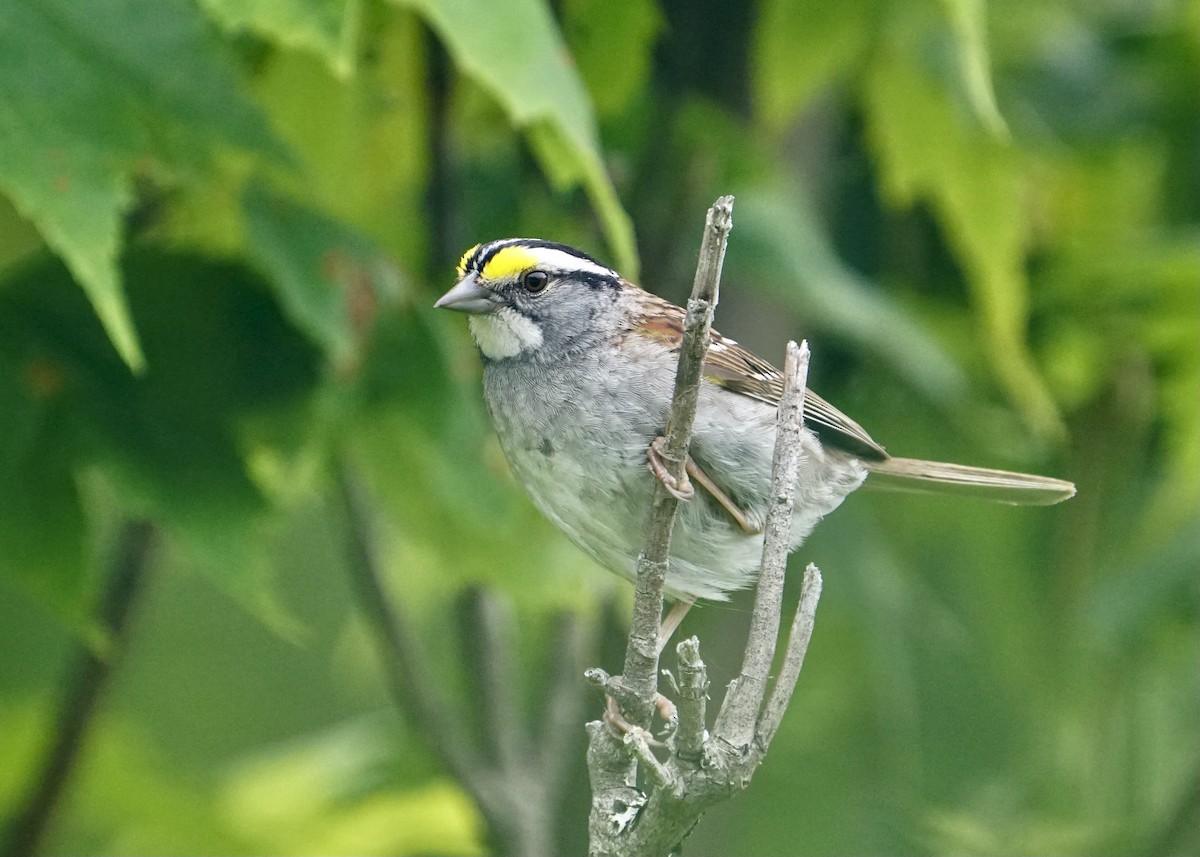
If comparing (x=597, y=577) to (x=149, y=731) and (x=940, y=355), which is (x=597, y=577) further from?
(x=149, y=731)

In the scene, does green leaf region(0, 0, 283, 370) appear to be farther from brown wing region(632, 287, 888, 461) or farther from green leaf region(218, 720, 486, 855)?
green leaf region(218, 720, 486, 855)

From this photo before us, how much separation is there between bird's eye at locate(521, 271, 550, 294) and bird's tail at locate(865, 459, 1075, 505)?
58cm

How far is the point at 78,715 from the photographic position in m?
3.20

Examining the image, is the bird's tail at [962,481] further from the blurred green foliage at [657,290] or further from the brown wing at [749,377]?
the blurred green foliage at [657,290]

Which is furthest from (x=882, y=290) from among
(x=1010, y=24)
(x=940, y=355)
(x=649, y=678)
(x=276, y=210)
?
(x=649, y=678)

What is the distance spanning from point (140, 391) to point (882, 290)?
2.06 m

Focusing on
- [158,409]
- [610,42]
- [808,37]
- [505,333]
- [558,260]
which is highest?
[808,37]

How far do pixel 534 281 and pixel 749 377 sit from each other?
35 cm

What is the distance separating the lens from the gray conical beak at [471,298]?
2.02m

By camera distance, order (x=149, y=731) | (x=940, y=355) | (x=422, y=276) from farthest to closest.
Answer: (x=149, y=731) → (x=940, y=355) → (x=422, y=276)

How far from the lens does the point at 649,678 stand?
1.47 m

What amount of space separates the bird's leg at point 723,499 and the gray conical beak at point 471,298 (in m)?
0.38

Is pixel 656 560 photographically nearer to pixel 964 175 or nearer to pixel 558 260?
pixel 558 260

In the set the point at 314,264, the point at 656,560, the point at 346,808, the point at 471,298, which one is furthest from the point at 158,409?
the point at 346,808
